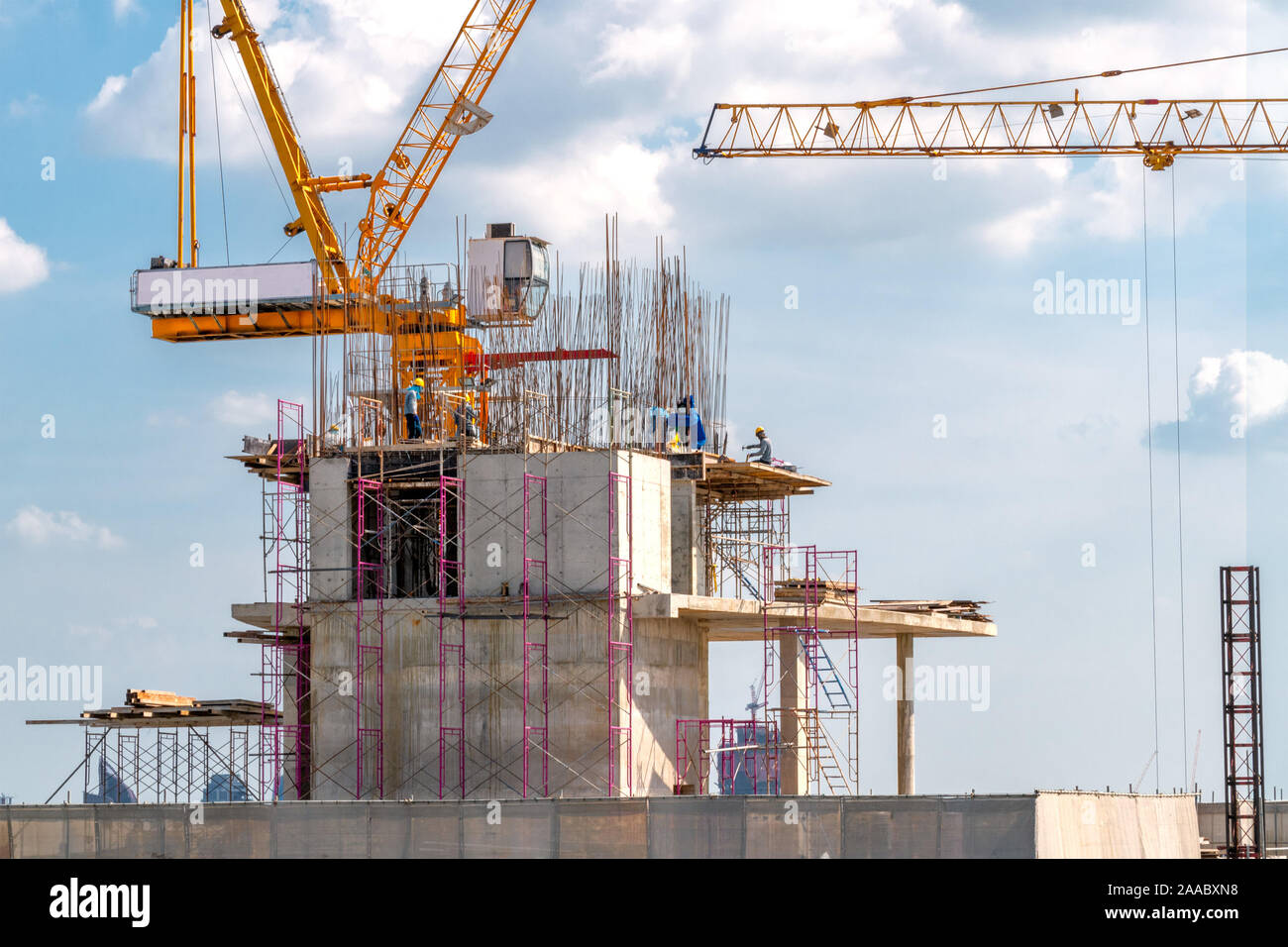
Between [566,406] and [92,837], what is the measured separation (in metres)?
12.5

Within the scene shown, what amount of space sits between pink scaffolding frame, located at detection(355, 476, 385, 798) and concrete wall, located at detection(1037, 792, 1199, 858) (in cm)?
1229

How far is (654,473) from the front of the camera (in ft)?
121

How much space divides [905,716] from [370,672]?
16083 mm

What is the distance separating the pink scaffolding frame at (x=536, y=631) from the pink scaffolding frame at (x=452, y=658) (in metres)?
1.18

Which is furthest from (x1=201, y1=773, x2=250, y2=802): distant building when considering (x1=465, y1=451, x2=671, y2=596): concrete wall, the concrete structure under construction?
(x1=465, y1=451, x2=671, y2=596): concrete wall

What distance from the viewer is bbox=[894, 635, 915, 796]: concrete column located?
46375mm

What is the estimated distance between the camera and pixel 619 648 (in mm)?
34969

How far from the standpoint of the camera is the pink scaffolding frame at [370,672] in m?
35.2

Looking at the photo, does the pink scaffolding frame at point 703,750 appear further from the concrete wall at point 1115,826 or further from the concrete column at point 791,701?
the concrete wall at point 1115,826
